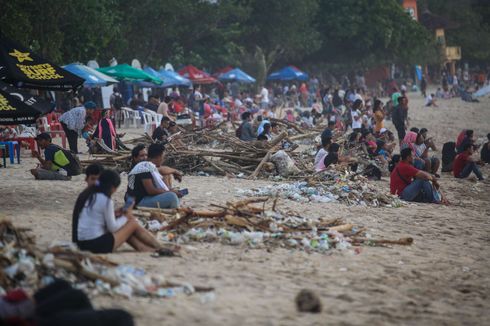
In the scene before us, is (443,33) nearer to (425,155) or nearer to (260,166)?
(425,155)

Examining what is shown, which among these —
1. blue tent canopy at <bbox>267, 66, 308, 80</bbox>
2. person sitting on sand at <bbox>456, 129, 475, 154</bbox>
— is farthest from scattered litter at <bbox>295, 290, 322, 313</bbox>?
blue tent canopy at <bbox>267, 66, 308, 80</bbox>

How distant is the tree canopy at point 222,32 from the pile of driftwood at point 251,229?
→ 50.0 ft

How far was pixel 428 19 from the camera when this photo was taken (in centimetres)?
7212

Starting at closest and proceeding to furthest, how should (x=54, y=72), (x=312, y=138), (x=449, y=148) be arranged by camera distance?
1. (x=54, y=72)
2. (x=449, y=148)
3. (x=312, y=138)

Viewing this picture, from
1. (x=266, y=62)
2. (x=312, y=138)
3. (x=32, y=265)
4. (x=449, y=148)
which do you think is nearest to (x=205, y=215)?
(x=32, y=265)

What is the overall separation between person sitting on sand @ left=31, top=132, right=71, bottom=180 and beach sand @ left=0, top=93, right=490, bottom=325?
372 mm

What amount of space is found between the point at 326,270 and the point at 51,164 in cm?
718

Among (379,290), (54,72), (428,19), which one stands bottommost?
(379,290)

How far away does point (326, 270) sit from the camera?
8930mm

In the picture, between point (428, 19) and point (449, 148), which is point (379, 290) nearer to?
point (449, 148)

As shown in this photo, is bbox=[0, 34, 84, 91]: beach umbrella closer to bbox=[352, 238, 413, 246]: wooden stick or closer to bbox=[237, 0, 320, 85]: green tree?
bbox=[352, 238, 413, 246]: wooden stick

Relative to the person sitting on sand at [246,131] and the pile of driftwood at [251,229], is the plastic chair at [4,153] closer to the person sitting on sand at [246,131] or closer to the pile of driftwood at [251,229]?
the person sitting on sand at [246,131]

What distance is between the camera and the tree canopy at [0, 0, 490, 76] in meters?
27.3

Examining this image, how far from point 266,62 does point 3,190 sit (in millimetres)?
39225
